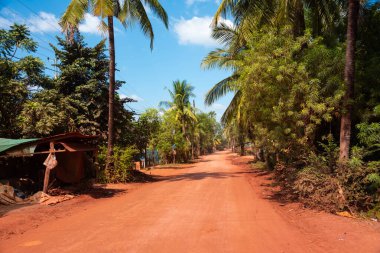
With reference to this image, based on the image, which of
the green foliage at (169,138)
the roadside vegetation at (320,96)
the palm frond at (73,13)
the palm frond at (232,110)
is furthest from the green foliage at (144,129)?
the roadside vegetation at (320,96)

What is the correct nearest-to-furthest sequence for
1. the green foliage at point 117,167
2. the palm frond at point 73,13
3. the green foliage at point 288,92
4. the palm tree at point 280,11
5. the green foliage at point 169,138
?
the green foliage at point 288,92 < the palm tree at point 280,11 < the palm frond at point 73,13 < the green foliage at point 117,167 < the green foliage at point 169,138

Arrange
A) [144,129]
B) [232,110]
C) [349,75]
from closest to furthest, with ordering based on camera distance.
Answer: [349,75] < [232,110] < [144,129]

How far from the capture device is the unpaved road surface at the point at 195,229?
5.59m

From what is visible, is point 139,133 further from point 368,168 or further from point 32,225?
point 368,168

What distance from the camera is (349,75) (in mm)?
8562

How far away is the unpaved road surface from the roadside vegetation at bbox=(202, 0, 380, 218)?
105 cm

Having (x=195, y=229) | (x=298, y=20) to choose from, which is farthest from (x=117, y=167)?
(x=298, y=20)

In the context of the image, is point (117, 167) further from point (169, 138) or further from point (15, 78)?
point (169, 138)

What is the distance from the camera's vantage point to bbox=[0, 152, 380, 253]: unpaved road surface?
559 cm

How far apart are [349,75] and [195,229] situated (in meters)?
5.75

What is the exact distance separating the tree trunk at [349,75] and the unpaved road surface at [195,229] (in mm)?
1994

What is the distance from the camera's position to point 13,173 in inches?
552

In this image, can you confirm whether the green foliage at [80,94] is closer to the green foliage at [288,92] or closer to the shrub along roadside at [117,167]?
the shrub along roadside at [117,167]

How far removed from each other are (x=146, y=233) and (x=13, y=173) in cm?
1019
